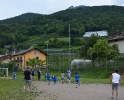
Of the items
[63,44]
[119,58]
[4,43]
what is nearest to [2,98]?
[119,58]

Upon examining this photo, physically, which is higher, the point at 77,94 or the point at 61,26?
the point at 61,26

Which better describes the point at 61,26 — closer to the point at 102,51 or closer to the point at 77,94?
the point at 102,51

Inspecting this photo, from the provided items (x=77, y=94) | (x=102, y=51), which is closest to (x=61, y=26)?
(x=102, y=51)

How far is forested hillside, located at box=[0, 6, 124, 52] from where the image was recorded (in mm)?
123625

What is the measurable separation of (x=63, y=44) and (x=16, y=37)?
3607 centimetres

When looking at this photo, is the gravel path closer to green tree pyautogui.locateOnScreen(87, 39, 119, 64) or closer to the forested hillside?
green tree pyautogui.locateOnScreen(87, 39, 119, 64)

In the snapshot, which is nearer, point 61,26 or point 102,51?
point 102,51

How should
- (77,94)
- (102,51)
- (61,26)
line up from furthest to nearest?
(61,26), (102,51), (77,94)

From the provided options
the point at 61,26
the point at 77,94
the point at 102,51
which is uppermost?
the point at 61,26

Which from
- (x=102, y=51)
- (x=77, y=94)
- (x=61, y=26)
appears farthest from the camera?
(x=61, y=26)

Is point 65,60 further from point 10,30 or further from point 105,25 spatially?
point 10,30

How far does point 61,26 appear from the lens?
131m

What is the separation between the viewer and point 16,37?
449 ft

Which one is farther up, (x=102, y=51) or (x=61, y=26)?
(x=61, y=26)
